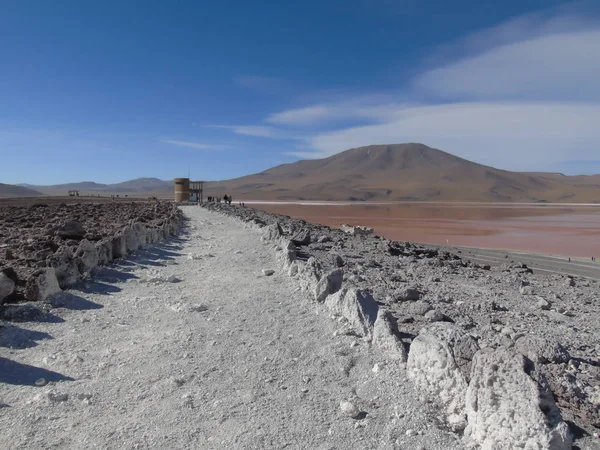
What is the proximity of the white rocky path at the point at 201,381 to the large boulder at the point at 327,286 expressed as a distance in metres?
0.23

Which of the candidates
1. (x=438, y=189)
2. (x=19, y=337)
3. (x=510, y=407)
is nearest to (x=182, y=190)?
(x=19, y=337)

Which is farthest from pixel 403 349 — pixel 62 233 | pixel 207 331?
pixel 62 233

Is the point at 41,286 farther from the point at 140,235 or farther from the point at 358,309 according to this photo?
the point at 140,235

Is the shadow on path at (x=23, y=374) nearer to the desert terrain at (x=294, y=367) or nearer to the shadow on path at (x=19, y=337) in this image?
the desert terrain at (x=294, y=367)

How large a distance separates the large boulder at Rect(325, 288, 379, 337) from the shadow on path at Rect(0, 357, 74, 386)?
2.81 m

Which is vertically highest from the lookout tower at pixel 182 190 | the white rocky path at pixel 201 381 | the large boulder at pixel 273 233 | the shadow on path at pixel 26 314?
the lookout tower at pixel 182 190

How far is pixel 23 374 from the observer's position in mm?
4180

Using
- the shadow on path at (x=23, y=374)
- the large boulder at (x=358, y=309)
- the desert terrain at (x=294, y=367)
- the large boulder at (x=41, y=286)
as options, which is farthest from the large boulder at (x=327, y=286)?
the large boulder at (x=41, y=286)

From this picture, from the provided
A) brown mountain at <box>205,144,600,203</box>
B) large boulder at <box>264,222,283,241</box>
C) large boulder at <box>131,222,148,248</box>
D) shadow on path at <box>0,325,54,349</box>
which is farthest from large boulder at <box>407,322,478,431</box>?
brown mountain at <box>205,144,600,203</box>

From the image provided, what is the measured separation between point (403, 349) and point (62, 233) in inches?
449

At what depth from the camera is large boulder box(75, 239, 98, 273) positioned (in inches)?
309

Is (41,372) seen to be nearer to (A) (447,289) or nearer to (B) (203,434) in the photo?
(B) (203,434)

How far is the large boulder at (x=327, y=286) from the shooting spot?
6.13 metres

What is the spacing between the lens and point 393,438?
3.21 m
